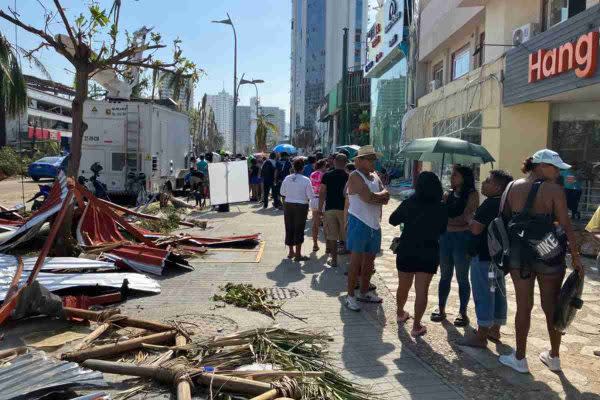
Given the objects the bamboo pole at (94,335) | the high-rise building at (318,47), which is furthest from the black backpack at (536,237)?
the high-rise building at (318,47)

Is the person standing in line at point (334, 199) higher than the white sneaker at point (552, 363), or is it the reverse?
the person standing in line at point (334, 199)

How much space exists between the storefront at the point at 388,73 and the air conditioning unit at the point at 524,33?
1251 centimetres

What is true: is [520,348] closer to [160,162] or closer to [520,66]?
[520,66]

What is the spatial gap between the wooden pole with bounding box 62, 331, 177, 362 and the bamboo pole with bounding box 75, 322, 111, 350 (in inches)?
7.7

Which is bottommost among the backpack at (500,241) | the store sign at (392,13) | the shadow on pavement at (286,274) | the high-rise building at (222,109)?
the shadow on pavement at (286,274)

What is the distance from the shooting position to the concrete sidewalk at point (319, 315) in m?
4.20

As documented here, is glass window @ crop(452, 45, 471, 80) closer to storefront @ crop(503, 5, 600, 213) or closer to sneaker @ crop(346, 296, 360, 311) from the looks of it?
storefront @ crop(503, 5, 600, 213)

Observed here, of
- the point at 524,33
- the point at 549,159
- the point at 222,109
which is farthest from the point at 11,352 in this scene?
the point at 222,109

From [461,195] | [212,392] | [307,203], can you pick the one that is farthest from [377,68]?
[212,392]

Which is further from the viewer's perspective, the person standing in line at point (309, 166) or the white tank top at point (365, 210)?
the person standing in line at point (309, 166)

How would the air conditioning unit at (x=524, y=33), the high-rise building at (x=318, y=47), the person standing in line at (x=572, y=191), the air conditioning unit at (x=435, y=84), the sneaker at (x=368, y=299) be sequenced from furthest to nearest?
the high-rise building at (x=318, y=47)
the air conditioning unit at (x=435, y=84)
the air conditioning unit at (x=524, y=33)
the person standing in line at (x=572, y=191)
the sneaker at (x=368, y=299)

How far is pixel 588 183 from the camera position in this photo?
11656mm

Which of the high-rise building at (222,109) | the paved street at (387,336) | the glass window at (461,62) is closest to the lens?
the paved street at (387,336)

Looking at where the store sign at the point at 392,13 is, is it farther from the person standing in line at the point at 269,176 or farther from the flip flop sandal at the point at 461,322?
the flip flop sandal at the point at 461,322
